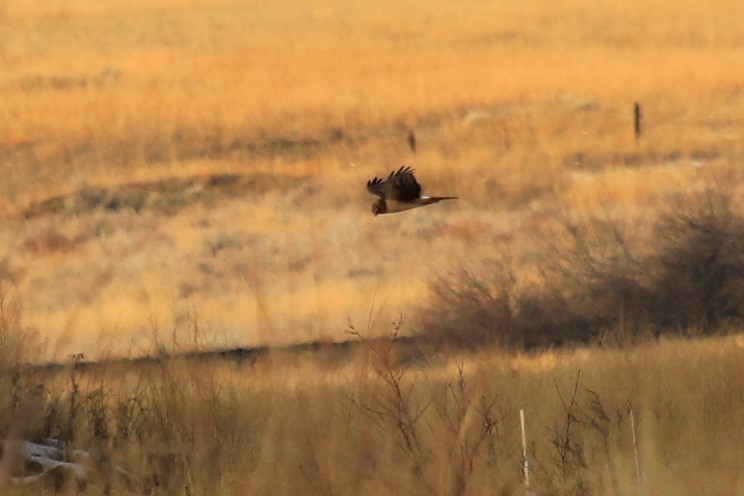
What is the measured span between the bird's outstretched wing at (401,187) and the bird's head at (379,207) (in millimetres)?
118

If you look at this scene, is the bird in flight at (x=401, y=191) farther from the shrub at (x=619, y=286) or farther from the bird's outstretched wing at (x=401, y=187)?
the shrub at (x=619, y=286)

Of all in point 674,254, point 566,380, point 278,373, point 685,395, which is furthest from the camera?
point 674,254

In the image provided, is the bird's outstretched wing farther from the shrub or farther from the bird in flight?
the shrub

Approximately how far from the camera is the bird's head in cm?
919

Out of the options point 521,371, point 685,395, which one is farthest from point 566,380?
point 685,395

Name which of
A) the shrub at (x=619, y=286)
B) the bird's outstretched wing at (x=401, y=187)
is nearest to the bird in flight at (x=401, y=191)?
the bird's outstretched wing at (x=401, y=187)

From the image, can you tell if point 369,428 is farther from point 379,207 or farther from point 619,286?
point 619,286

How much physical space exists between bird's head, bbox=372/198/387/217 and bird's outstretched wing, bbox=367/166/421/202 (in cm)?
12

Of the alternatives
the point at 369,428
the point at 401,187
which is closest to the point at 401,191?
the point at 401,187

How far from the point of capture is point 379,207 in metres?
9.30

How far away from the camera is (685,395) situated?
1227cm

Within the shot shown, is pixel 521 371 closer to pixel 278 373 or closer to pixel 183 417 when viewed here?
pixel 183 417

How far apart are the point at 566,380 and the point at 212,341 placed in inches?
251

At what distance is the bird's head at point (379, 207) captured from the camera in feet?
30.1
